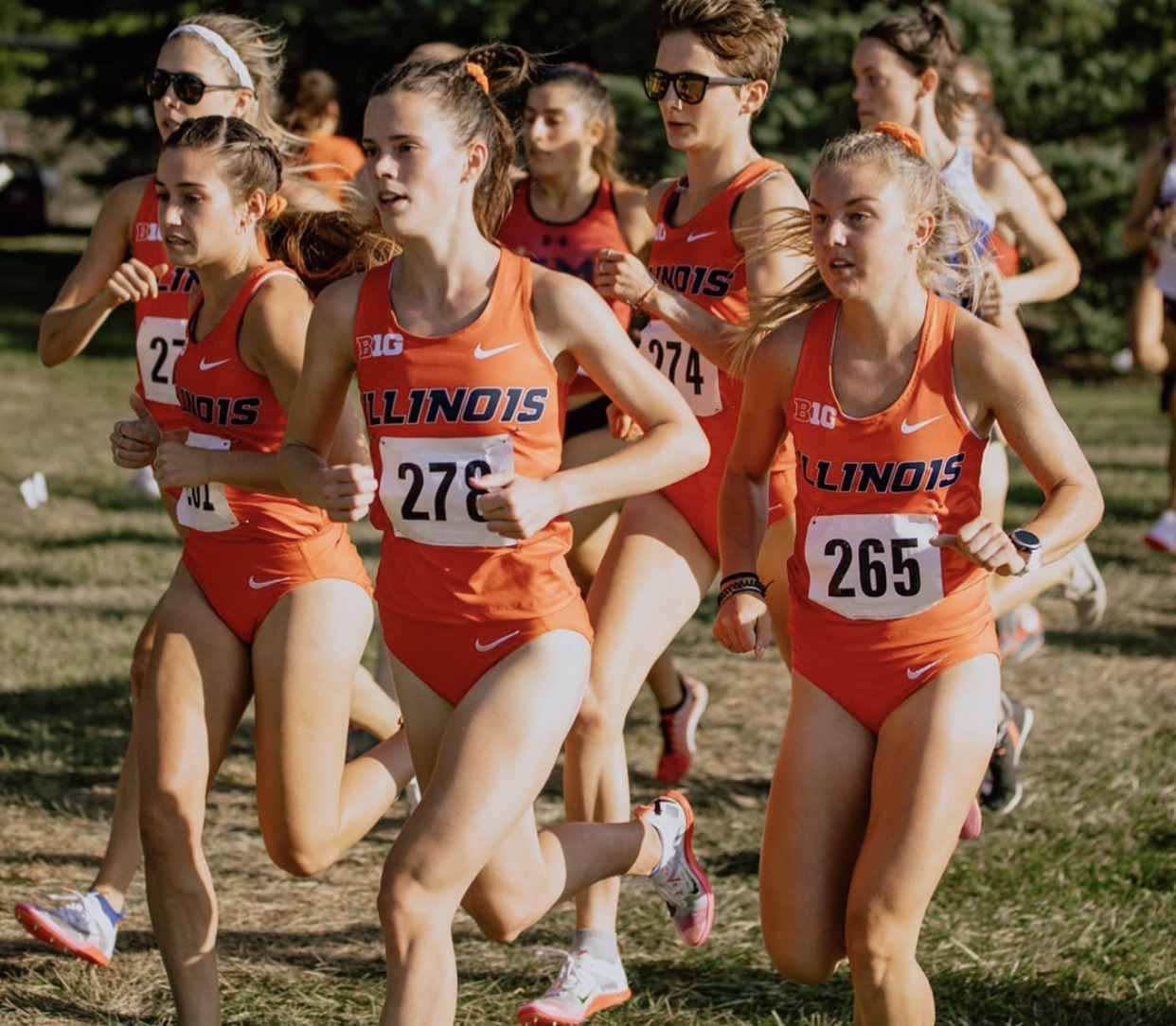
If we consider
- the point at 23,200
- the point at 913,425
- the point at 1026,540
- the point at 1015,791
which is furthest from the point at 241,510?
the point at 23,200

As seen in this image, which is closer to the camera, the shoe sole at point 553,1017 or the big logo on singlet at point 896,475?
the big logo on singlet at point 896,475

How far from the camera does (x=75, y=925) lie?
13.9ft

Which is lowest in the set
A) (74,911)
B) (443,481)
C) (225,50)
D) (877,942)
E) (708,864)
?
(708,864)

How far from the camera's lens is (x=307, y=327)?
360 cm

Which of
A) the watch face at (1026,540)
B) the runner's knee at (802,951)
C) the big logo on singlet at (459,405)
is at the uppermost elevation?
the big logo on singlet at (459,405)

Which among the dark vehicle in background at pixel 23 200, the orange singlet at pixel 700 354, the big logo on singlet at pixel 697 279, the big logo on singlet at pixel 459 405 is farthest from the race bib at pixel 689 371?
the dark vehicle in background at pixel 23 200

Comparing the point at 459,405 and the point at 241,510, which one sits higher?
the point at 459,405

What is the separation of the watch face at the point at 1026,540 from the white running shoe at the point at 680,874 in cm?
133

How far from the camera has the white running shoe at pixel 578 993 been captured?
3926mm

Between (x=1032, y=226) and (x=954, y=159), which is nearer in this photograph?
(x=954, y=159)

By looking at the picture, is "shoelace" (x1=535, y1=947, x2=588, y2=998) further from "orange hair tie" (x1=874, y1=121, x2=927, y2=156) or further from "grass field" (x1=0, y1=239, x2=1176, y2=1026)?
"orange hair tie" (x1=874, y1=121, x2=927, y2=156)

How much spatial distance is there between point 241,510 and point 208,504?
0.26 ft

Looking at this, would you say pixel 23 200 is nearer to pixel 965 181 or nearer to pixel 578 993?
pixel 965 181

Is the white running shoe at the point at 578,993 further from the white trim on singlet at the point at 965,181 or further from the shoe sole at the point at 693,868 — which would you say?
the white trim on singlet at the point at 965,181
